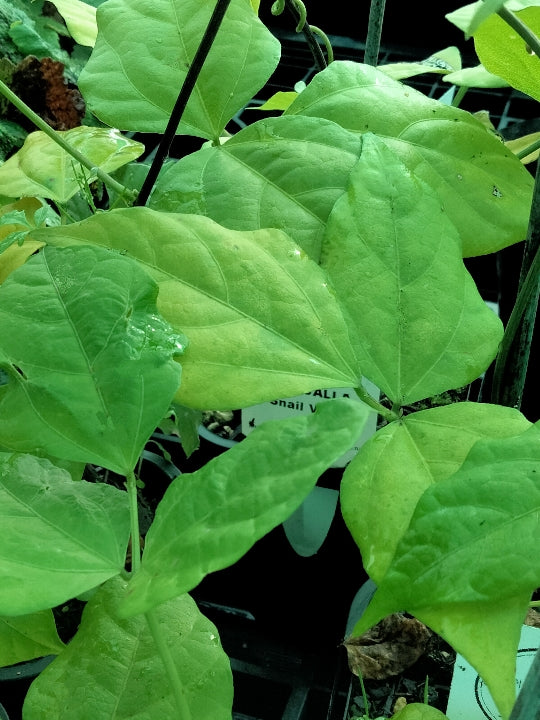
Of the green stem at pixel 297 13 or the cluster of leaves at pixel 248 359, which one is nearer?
the cluster of leaves at pixel 248 359

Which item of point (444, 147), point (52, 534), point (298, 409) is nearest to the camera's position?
point (52, 534)

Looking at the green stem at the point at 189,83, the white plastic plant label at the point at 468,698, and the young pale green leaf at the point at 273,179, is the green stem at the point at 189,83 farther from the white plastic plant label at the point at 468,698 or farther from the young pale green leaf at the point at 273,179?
the white plastic plant label at the point at 468,698

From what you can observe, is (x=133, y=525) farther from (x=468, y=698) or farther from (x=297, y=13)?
(x=297, y=13)

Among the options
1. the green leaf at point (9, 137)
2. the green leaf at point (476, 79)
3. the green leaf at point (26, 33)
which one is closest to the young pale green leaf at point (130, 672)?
the green leaf at point (476, 79)

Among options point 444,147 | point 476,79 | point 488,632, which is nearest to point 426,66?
point 476,79

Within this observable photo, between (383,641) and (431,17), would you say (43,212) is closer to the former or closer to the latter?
(383,641)

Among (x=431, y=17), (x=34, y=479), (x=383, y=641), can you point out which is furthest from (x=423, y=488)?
(x=431, y=17)
